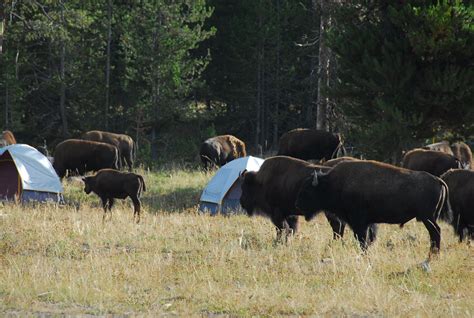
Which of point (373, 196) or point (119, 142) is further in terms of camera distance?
point (119, 142)

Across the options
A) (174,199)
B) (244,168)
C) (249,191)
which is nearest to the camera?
(249,191)

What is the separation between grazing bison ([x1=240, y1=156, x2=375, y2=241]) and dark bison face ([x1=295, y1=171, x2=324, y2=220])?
A: 71 centimetres

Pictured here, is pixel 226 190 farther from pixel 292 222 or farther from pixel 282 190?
pixel 282 190

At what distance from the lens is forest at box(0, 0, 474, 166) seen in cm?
2169

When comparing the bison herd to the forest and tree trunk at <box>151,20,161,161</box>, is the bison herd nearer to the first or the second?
the forest

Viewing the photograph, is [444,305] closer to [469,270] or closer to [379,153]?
[469,270]

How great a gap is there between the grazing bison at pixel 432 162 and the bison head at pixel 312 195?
8.40 meters

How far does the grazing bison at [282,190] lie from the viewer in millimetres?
14336

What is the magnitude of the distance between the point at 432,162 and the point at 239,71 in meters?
23.3

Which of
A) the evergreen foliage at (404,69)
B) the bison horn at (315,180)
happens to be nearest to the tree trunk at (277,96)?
the evergreen foliage at (404,69)

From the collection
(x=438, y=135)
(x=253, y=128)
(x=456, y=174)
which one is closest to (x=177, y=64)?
(x=253, y=128)

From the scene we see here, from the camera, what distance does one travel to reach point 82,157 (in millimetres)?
26969

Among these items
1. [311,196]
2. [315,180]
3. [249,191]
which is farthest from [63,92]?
[315,180]

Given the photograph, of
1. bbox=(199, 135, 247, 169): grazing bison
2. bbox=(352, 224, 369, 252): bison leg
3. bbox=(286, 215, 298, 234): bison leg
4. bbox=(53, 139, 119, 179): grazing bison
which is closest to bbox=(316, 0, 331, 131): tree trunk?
bbox=(199, 135, 247, 169): grazing bison
